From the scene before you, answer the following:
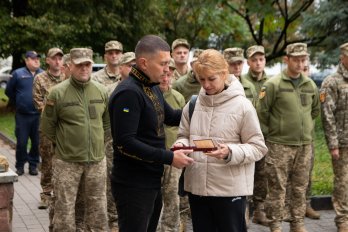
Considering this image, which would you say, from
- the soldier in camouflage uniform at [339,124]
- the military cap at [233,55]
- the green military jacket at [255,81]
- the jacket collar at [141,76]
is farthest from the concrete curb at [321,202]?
the jacket collar at [141,76]

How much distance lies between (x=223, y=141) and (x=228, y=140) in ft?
0.12

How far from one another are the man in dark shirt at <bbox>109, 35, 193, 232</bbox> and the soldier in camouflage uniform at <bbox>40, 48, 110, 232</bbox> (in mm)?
1404

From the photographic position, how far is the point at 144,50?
13.2 feet

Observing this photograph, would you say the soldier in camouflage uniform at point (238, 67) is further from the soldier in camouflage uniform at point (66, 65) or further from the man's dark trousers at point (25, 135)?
the man's dark trousers at point (25, 135)

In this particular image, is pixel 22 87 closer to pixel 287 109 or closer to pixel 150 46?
pixel 287 109

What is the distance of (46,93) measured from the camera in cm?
776

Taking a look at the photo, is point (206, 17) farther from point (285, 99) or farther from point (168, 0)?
point (285, 99)

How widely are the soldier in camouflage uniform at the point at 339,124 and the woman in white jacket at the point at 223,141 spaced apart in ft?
8.43

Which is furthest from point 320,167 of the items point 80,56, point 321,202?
point 80,56

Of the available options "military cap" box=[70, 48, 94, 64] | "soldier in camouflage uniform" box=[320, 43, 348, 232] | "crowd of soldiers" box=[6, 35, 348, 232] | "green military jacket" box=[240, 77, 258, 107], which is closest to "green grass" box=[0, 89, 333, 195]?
"crowd of soldiers" box=[6, 35, 348, 232]

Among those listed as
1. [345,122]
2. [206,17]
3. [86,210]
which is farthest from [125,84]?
[206,17]

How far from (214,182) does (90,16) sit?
17.0 metres

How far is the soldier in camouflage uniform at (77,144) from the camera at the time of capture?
18.0ft

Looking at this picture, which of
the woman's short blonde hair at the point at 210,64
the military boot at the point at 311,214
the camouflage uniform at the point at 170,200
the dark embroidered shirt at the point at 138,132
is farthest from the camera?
the military boot at the point at 311,214
